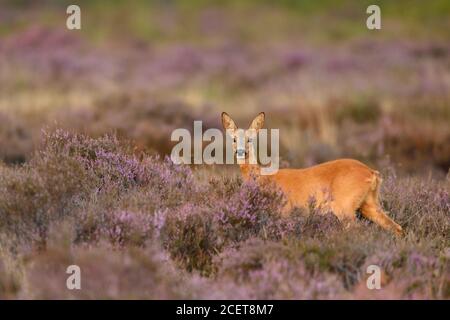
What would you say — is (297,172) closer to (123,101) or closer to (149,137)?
(149,137)

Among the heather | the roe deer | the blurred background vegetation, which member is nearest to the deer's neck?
the roe deer

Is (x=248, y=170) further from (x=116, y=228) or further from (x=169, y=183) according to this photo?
(x=116, y=228)

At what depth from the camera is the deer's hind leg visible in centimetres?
789

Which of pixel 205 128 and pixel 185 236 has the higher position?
pixel 205 128

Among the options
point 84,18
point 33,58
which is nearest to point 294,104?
point 33,58

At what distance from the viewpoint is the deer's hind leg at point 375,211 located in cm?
789

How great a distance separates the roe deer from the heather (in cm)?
20

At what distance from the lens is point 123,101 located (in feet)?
60.5

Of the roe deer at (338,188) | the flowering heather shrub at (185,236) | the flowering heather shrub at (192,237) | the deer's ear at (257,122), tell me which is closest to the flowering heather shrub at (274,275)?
the flowering heather shrub at (185,236)

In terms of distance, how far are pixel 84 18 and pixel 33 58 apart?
11203 millimetres

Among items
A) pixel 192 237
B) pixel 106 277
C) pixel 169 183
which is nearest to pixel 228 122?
pixel 169 183

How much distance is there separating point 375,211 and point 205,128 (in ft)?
31.2

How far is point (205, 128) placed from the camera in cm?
1727

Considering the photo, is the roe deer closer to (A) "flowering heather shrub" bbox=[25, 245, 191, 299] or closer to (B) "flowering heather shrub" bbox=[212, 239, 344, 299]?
(B) "flowering heather shrub" bbox=[212, 239, 344, 299]
